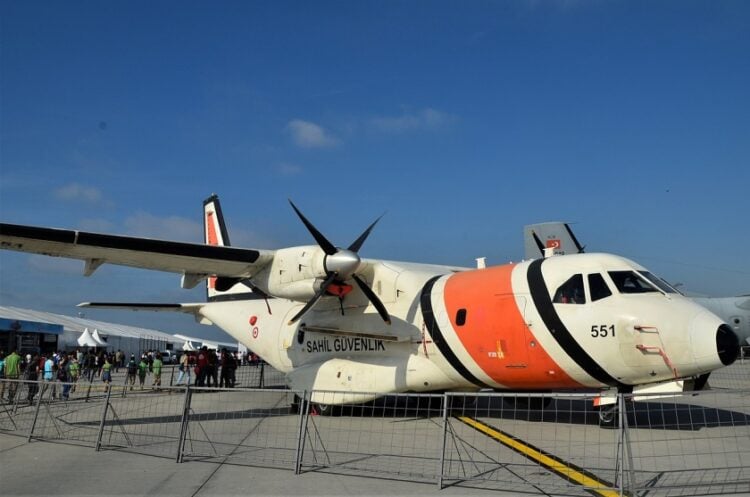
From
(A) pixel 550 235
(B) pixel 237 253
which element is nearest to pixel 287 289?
(B) pixel 237 253

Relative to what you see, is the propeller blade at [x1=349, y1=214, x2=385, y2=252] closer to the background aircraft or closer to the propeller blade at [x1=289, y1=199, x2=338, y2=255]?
the propeller blade at [x1=289, y1=199, x2=338, y2=255]

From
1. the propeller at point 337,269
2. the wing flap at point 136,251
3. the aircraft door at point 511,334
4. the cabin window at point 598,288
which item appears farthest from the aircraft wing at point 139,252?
the cabin window at point 598,288

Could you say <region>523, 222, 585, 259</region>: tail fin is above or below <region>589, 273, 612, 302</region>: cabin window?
above

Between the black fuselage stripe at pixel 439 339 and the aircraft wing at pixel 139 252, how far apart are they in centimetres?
366

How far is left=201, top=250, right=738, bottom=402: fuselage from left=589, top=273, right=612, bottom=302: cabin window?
0.6 inches

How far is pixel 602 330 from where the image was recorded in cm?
992

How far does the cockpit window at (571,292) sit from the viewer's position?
1037cm

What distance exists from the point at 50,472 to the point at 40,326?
36154mm

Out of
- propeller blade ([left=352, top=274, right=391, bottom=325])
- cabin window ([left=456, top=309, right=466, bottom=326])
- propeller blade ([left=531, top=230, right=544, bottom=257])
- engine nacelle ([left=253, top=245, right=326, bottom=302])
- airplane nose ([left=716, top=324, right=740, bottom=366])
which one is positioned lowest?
airplane nose ([left=716, top=324, right=740, bottom=366])

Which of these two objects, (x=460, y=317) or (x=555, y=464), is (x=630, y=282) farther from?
(x=555, y=464)

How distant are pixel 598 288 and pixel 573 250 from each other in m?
21.3

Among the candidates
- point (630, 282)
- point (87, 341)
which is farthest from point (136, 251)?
point (87, 341)

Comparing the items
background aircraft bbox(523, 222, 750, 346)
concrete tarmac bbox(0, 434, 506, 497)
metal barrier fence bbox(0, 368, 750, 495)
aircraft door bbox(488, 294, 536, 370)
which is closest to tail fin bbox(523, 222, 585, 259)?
background aircraft bbox(523, 222, 750, 346)

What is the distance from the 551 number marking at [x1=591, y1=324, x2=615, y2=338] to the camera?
387 inches
